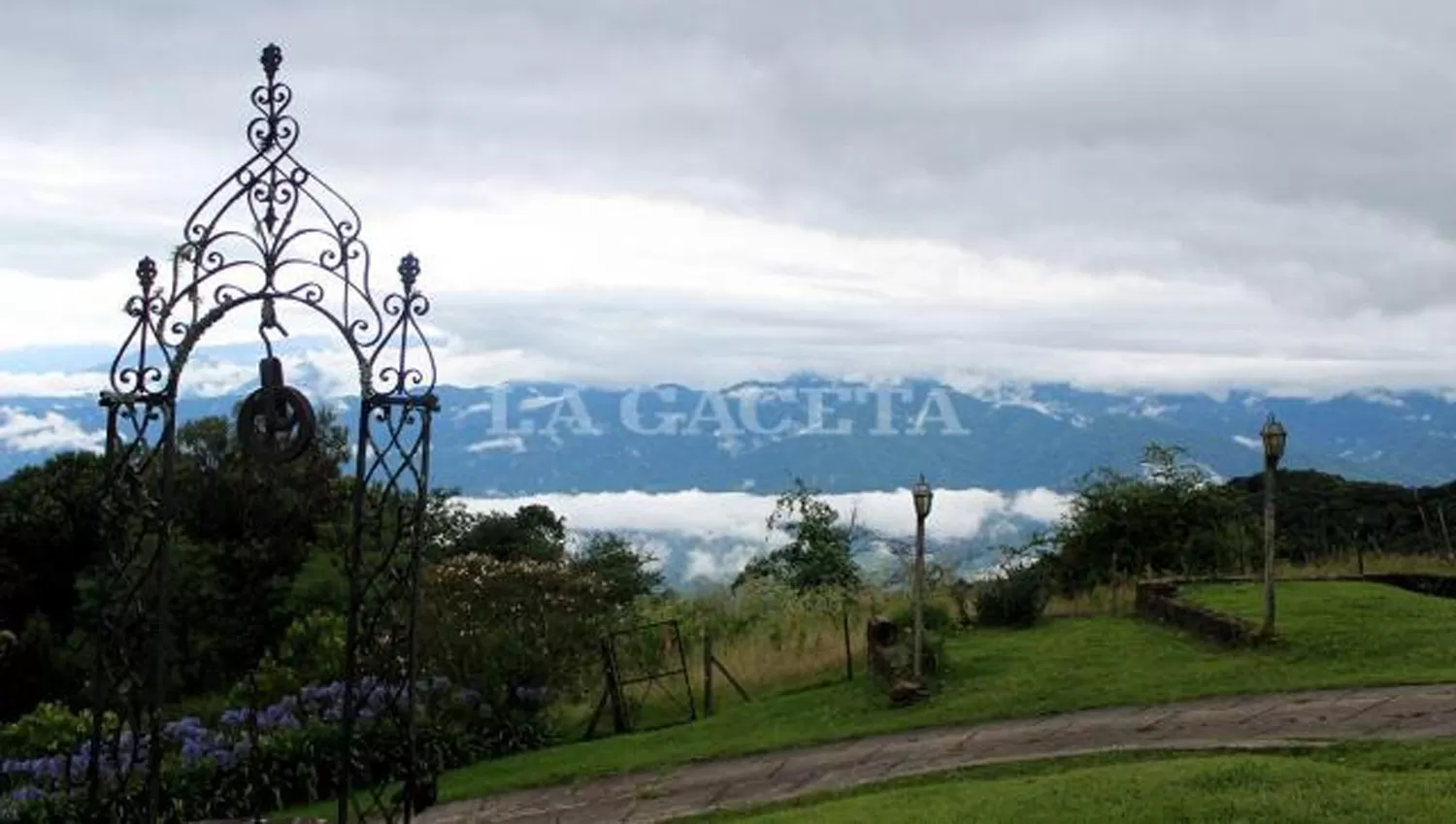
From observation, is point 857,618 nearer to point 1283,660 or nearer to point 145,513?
point 1283,660

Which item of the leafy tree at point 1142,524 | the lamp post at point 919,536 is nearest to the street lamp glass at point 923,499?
the lamp post at point 919,536

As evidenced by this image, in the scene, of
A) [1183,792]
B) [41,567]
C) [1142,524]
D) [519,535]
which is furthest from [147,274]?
[519,535]

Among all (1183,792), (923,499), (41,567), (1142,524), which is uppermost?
(923,499)

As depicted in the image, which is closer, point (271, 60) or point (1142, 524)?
point (271, 60)

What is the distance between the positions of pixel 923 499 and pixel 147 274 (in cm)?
1001

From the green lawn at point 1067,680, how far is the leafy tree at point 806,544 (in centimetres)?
1014

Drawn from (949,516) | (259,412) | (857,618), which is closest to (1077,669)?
(857,618)

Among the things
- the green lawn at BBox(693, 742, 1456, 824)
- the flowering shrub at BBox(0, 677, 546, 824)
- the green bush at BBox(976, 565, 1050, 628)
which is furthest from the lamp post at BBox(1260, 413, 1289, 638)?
the flowering shrub at BBox(0, 677, 546, 824)

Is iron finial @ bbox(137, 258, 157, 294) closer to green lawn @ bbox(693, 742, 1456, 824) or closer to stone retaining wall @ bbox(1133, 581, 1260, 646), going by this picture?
green lawn @ bbox(693, 742, 1456, 824)

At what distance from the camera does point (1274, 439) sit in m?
15.8

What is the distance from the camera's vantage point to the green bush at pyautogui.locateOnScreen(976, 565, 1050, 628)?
67.8ft

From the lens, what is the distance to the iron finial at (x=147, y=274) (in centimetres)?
700

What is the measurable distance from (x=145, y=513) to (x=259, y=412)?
2.60ft

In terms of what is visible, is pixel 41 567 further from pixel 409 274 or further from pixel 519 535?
pixel 409 274
